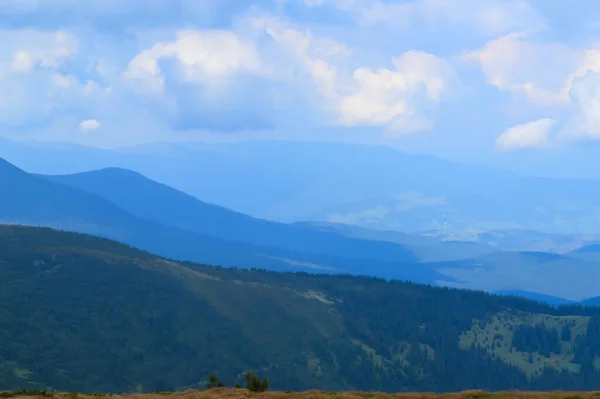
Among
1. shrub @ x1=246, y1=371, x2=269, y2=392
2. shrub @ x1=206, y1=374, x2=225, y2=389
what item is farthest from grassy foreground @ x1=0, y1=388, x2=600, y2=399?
shrub @ x1=206, y1=374, x2=225, y2=389

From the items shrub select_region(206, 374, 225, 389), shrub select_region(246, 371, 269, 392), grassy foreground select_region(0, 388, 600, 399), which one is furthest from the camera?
shrub select_region(206, 374, 225, 389)

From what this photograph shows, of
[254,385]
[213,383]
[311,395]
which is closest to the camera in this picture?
[311,395]

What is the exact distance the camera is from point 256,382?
174ft

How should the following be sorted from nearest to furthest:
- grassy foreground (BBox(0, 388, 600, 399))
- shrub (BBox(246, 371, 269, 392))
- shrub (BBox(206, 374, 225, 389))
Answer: grassy foreground (BBox(0, 388, 600, 399)) → shrub (BBox(246, 371, 269, 392)) → shrub (BBox(206, 374, 225, 389))

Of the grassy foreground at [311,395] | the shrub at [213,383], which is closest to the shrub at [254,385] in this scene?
the grassy foreground at [311,395]

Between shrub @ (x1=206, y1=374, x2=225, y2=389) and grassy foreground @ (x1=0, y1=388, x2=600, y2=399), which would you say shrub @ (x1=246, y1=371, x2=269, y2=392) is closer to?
grassy foreground @ (x1=0, y1=388, x2=600, y2=399)

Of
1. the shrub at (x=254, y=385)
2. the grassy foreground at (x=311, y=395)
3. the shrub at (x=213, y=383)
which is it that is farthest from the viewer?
the shrub at (x=213, y=383)

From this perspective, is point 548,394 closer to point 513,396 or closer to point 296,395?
point 513,396

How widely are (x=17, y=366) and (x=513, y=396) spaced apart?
14362cm

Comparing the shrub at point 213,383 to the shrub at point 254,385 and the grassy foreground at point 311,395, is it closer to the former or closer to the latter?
the shrub at point 254,385

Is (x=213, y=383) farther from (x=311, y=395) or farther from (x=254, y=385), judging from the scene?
(x=311, y=395)

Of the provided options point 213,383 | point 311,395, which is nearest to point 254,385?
point 311,395

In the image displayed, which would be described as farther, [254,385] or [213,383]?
[213,383]

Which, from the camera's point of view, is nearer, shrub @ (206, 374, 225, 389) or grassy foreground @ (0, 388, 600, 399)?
grassy foreground @ (0, 388, 600, 399)
